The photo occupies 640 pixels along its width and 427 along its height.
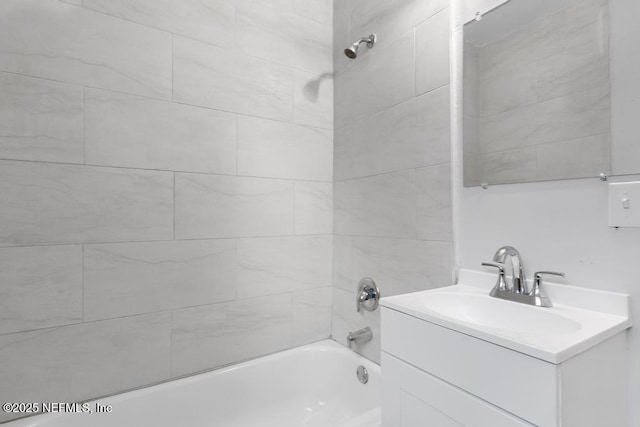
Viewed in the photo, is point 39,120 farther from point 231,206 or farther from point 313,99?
point 313,99

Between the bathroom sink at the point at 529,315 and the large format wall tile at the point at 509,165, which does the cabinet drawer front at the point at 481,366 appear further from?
the large format wall tile at the point at 509,165

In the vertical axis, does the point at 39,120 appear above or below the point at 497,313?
above

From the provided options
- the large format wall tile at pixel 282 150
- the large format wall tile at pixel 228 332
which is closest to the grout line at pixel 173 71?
the large format wall tile at pixel 282 150

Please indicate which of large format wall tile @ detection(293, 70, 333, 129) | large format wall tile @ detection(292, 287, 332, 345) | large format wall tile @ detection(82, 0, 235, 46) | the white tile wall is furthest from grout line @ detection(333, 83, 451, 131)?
large format wall tile @ detection(292, 287, 332, 345)

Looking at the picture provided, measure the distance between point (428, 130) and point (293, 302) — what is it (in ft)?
3.72

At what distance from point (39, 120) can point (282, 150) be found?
1020 millimetres

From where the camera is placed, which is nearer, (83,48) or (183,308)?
(83,48)

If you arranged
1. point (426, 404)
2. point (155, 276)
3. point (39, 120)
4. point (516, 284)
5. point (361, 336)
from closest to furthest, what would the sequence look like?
point (426, 404), point (516, 284), point (39, 120), point (155, 276), point (361, 336)

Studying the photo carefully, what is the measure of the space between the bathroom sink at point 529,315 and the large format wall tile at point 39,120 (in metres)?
1.35

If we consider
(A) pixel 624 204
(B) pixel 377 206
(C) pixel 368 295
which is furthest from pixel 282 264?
(A) pixel 624 204

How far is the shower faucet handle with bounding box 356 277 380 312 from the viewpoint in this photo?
5.35 feet

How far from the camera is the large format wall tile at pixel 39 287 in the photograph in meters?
1.22

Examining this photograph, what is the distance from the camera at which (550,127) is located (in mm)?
1021

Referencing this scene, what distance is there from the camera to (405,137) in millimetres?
1479
